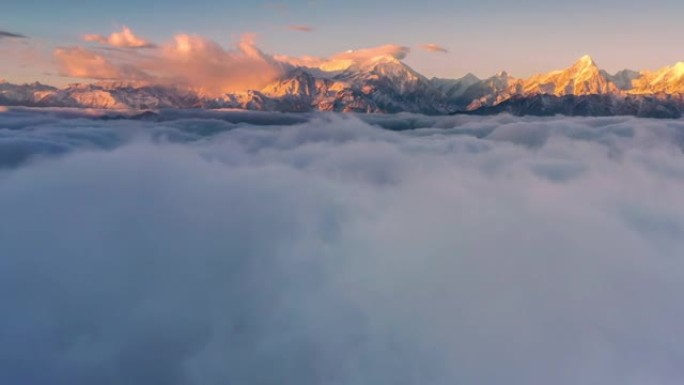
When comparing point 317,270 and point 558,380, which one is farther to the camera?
point 317,270

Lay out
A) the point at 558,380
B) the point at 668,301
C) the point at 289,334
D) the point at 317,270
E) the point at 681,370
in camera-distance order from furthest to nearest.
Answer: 1. the point at 317,270
2. the point at 668,301
3. the point at 289,334
4. the point at 558,380
5. the point at 681,370

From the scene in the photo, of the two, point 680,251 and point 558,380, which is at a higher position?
point 680,251

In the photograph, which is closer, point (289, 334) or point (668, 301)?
point (289, 334)

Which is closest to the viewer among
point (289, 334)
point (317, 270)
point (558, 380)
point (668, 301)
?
point (558, 380)

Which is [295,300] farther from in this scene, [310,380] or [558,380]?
[558,380]

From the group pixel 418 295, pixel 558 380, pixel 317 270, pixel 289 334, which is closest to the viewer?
pixel 558 380

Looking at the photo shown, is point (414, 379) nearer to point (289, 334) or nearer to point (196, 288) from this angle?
point (289, 334)

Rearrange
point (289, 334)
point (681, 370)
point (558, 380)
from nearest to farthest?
point (681, 370) < point (558, 380) < point (289, 334)


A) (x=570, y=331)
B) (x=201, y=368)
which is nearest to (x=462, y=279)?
(x=570, y=331)

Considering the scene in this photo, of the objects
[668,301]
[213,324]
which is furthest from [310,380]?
[668,301]
